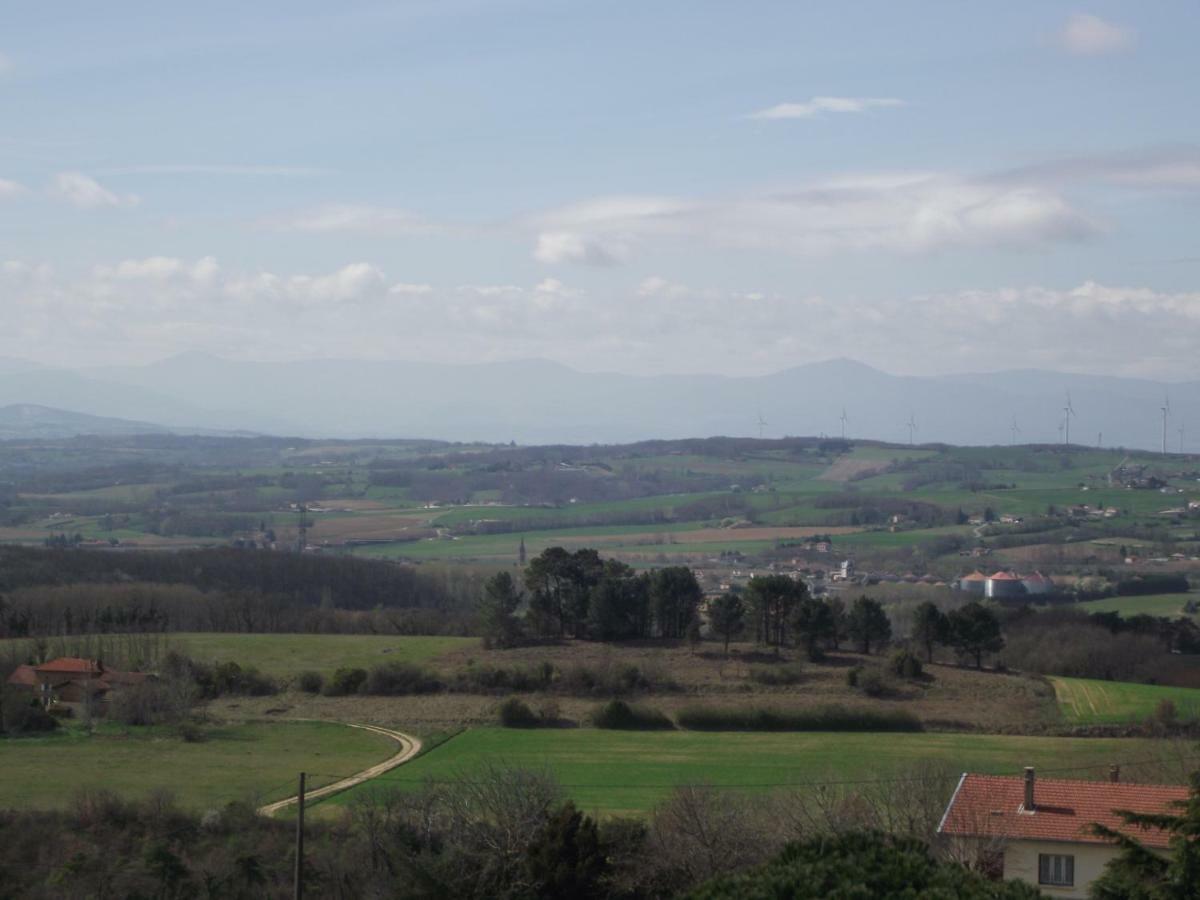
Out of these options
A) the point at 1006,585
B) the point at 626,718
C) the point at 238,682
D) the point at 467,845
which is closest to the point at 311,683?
the point at 238,682

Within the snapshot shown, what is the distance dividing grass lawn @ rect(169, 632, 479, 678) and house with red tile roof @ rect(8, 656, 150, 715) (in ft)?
14.5

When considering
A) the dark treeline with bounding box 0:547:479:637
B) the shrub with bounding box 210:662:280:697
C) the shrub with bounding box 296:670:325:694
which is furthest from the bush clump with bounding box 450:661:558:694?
the dark treeline with bounding box 0:547:479:637

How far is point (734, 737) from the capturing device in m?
34.2

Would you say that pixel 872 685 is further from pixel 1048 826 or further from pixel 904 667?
pixel 1048 826

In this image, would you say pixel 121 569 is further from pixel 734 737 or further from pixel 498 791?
pixel 498 791

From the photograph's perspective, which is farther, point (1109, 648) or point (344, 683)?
point (1109, 648)

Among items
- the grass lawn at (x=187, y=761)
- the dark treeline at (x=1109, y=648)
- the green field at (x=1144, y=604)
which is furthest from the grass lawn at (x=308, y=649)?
the green field at (x=1144, y=604)

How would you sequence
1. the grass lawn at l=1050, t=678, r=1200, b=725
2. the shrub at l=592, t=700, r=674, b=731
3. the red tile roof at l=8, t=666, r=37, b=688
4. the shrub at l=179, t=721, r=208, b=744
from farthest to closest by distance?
the red tile roof at l=8, t=666, r=37, b=688, the shrub at l=592, t=700, r=674, b=731, the grass lawn at l=1050, t=678, r=1200, b=725, the shrub at l=179, t=721, r=208, b=744

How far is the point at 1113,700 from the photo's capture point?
125 ft

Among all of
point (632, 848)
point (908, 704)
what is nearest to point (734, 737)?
point (908, 704)

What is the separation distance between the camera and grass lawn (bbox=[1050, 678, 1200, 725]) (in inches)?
1395

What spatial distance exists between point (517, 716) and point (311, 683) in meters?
7.28

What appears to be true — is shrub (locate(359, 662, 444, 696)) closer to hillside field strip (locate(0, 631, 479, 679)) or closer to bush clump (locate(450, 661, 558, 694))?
bush clump (locate(450, 661, 558, 694))

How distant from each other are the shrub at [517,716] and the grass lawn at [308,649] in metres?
7.27
